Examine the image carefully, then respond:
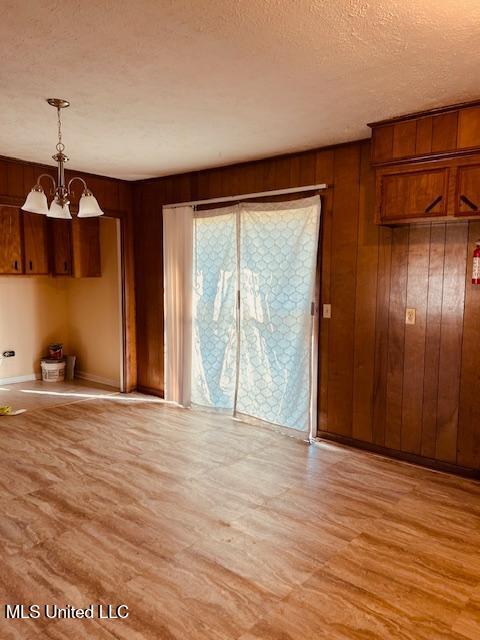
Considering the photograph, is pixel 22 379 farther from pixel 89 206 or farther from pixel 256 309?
pixel 89 206

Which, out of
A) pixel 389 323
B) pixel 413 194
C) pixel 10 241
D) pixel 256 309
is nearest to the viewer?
pixel 413 194

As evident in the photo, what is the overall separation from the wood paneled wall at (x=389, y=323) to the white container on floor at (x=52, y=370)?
12.0 ft

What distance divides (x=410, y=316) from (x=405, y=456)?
1.08 m

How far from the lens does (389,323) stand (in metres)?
3.66

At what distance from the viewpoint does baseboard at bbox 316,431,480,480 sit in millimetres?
3374

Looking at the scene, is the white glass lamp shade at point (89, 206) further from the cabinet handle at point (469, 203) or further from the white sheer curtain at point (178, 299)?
the cabinet handle at point (469, 203)

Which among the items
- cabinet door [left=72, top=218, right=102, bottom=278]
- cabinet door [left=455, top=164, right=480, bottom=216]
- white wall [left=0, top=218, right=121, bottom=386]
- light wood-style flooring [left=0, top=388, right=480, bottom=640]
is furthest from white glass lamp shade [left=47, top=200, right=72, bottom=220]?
cabinet door [left=72, top=218, right=102, bottom=278]

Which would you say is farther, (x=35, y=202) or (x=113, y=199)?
(x=113, y=199)

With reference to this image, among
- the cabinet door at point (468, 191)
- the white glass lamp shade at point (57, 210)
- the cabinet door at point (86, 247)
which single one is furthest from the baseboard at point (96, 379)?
the cabinet door at point (468, 191)

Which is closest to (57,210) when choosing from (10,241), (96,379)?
(10,241)

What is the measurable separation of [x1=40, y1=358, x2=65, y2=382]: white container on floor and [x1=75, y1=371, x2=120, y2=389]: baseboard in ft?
0.83

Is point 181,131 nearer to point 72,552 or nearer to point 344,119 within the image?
point 344,119

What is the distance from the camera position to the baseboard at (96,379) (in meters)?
5.98

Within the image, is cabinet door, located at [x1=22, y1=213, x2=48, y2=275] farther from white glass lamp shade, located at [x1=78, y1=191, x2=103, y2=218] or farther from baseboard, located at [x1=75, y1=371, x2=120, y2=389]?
white glass lamp shade, located at [x1=78, y1=191, x2=103, y2=218]
